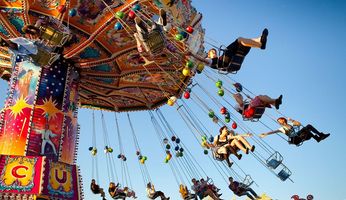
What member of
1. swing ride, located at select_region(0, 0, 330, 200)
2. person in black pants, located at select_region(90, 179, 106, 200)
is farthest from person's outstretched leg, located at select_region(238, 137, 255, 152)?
person in black pants, located at select_region(90, 179, 106, 200)

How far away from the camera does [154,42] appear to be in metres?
9.07

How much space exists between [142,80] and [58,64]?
331cm

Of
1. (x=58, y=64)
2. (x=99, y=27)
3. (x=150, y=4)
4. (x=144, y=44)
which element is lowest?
(x=144, y=44)

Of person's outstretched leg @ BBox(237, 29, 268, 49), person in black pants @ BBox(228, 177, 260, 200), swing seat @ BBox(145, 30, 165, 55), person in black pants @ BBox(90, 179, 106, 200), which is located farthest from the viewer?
person in black pants @ BBox(90, 179, 106, 200)

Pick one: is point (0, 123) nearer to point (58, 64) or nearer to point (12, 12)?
point (58, 64)

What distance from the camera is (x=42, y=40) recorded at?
10508mm

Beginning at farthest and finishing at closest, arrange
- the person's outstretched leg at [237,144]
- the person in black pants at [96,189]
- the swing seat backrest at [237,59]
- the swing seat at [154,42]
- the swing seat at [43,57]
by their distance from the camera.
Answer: the person in black pants at [96,189], the swing seat at [43,57], the person's outstretched leg at [237,144], the swing seat backrest at [237,59], the swing seat at [154,42]

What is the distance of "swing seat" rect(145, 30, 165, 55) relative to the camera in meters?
8.93

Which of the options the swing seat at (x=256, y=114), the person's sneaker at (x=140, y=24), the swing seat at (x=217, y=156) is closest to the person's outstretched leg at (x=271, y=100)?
the swing seat at (x=256, y=114)

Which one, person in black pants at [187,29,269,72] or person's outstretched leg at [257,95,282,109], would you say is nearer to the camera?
person in black pants at [187,29,269,72]

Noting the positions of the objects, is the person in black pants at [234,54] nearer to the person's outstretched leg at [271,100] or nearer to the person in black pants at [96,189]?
the person's outstretched leg at [271,100]

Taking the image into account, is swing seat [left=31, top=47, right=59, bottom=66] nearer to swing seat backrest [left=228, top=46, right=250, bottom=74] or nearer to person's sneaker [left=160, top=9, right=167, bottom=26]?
person's sneaker [left=160, top=9, right=167, bottom=26]

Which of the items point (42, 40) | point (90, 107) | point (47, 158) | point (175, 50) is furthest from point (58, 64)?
point (90, 107)

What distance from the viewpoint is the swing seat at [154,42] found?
8.93 meters
